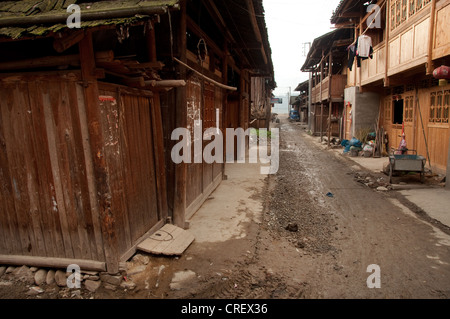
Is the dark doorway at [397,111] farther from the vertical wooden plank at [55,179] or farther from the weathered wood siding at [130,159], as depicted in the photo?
the vertical wooden plank at [55,179]

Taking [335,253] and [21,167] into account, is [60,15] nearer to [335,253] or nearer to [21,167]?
[21,167]

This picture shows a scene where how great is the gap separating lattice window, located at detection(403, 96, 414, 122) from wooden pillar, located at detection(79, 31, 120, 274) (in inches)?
483

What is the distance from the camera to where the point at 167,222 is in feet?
16.7

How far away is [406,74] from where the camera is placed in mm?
11281

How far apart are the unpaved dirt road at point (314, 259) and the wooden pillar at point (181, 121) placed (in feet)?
2.33

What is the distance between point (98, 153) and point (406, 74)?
39.0 ft

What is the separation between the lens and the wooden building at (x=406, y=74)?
27.9 feet

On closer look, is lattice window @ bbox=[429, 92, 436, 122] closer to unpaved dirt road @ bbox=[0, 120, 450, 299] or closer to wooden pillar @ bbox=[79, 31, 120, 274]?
unpaved dirt road @ bbox=[0, 120, 450, 299]
